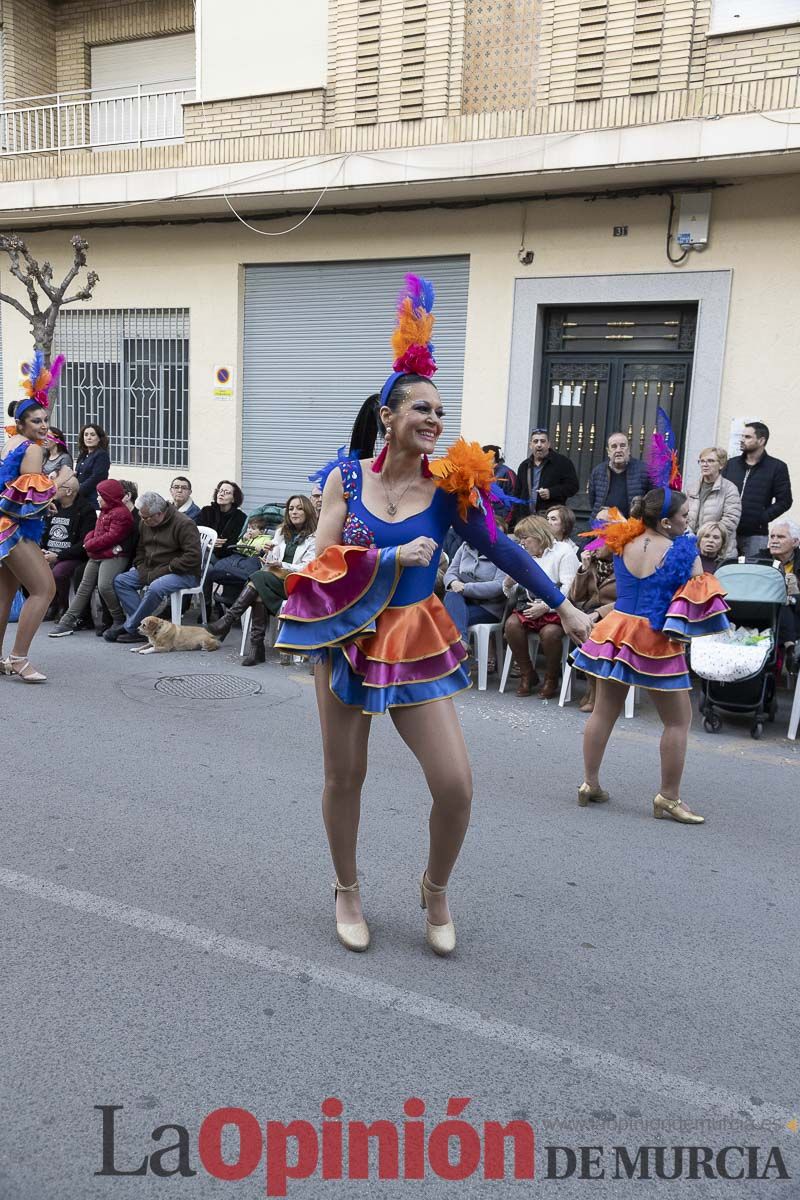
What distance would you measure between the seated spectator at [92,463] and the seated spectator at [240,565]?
5.86 feet

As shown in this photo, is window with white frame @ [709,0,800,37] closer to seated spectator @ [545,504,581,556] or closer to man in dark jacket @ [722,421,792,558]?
man in dark jacket @ [722,421,792,558]

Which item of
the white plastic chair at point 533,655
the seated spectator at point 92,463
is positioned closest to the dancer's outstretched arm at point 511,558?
the white plastic chair at point 533,655

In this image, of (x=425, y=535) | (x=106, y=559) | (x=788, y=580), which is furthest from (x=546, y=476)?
(x=425, y=535)

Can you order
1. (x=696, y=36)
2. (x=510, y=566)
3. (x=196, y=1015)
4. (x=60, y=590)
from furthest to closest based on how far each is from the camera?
(x=60, y=590), (x=696, y=36), (x=510, y=566), (x=196, y=1015)

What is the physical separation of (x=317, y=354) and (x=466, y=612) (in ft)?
17.6

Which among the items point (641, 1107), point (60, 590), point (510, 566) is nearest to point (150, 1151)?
point (641, 1107)

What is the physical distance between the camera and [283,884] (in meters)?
4.02

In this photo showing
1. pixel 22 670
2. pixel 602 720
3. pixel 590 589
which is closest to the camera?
pixel 602 720

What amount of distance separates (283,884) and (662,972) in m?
1.52

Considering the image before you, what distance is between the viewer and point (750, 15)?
352 inches

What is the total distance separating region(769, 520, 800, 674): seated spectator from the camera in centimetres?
702

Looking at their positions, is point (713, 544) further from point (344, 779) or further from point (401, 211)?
point (401, 211)

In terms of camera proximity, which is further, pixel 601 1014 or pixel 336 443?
pixel 336 443

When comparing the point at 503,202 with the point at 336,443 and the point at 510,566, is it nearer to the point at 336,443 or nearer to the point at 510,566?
the point at 336,443
